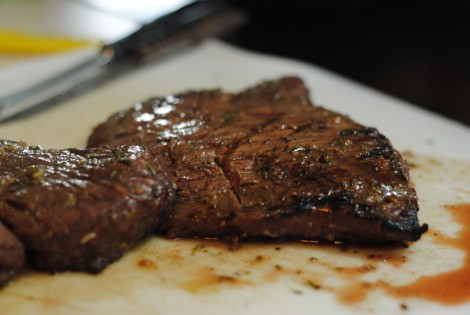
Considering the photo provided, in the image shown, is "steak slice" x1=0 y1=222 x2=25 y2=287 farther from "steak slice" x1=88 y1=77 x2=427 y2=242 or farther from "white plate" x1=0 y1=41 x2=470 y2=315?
"steak slice" x1=88 y1=77 x2=427 y2=242

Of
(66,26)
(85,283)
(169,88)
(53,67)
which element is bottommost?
(85,283)

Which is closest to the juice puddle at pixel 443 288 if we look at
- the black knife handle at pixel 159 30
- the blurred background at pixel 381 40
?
the blurred background at pixel 381 40

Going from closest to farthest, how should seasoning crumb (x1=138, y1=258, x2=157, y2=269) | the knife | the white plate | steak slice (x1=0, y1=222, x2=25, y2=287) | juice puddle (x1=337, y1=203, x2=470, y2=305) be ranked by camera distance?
steak slice (x1=0, y1=222, x2=25, y2=287)
the white plate
juice puddle (x1=337, y1=203, x2=470, y2=305)
seasoning crumb (x1=138, y1=258, x2=157, y2=269)
the knife

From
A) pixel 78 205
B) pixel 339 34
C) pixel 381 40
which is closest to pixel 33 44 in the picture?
pixel 78 205

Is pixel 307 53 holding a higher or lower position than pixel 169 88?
higher

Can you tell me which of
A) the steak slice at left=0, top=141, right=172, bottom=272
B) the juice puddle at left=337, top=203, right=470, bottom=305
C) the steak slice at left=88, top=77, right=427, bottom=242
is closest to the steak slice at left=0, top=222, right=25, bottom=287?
the steak slice at left=0, top=141, right=172, bottom=272

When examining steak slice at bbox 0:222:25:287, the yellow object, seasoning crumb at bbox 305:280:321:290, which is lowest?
seasoning crumb at bbox 305:280:321:290

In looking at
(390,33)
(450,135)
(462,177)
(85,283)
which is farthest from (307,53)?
(85,283)

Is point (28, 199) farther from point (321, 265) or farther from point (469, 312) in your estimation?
point (469, 312)
